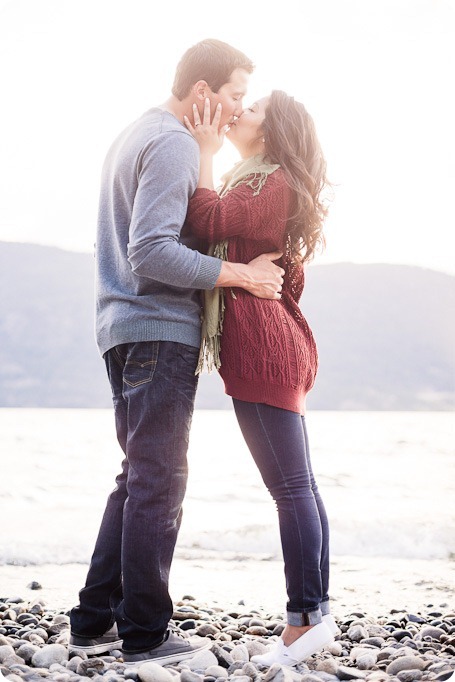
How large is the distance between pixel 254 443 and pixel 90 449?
33.9 feet

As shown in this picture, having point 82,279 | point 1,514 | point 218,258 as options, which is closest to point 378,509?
point 1,514

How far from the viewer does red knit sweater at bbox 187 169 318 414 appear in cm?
230

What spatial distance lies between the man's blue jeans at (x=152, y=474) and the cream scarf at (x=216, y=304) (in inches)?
1.8

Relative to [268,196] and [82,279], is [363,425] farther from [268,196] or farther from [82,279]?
[268,196]

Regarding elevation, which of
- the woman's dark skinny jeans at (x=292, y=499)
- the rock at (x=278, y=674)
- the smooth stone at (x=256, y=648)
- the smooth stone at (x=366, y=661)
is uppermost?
the woman's dark skinny jeans at (x=292, y=499)

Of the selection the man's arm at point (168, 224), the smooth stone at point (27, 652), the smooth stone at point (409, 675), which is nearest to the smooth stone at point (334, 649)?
the smooth stone at point (409, 675)

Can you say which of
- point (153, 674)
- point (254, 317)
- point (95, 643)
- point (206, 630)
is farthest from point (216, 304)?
point (206, 630)

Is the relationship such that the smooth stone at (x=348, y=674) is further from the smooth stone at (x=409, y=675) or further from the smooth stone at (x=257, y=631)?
the smooth stone at (x=257, y=631)

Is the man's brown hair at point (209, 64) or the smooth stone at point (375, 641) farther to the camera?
the smooth stone at point (375, 641)

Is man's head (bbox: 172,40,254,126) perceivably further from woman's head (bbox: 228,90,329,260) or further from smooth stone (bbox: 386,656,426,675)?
smooth stone (bbox: 386,656,426,675)

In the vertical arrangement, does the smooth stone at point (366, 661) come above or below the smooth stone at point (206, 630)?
above

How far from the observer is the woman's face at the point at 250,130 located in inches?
97.0

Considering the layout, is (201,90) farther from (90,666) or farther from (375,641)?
(375,641)

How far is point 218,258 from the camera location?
7.63ft
